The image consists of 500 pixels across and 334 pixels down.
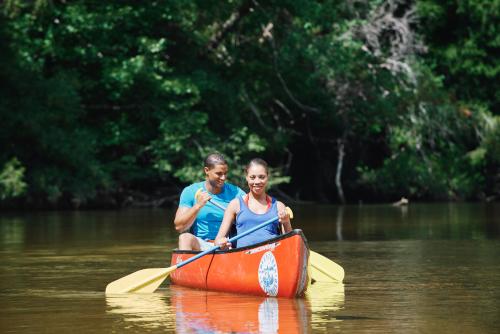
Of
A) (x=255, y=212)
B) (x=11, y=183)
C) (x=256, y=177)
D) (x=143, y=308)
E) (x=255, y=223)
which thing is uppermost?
(x=11, y=183)

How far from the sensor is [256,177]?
1155cm

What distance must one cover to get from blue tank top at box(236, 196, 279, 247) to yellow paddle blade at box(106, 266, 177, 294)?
0.97m

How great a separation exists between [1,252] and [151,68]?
16272 mm

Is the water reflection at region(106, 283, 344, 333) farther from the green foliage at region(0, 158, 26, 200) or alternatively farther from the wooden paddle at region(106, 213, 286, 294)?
the green foliage at region(0, 158, 26, 200)

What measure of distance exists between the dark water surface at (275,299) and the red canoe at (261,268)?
14 centimetres

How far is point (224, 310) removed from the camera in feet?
35.0

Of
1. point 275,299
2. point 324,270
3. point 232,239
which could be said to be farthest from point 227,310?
point 324,270

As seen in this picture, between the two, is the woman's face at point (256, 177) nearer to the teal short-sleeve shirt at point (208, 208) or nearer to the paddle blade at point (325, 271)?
the teal short-sleeve shirt at point (208, 208)

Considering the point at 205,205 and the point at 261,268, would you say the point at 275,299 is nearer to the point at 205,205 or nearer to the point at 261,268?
the point at 261,268

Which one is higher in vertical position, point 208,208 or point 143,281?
point 208,208

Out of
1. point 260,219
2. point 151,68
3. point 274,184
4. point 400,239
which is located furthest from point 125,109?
point 260,219

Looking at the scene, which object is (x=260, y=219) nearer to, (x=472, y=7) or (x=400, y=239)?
(x=400, y=239)

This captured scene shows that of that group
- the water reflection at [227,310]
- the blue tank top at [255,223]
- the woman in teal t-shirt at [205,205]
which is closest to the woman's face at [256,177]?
the blue tank top at [255,223]

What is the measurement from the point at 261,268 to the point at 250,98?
87.2 feet
